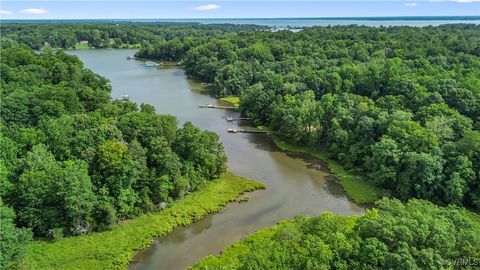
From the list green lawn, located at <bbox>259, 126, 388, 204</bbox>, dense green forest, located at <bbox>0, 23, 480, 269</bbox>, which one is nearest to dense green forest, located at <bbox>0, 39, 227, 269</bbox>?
dense green forest, located at <bbox>0, 23, 480, 269</bbox>

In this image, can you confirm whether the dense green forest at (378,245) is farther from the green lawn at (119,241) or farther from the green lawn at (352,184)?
the green lawn at (352,184)

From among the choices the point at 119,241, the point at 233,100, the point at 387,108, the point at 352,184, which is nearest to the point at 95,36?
the point at 233,100

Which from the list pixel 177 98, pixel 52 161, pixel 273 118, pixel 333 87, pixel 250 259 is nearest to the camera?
pixel 250 259

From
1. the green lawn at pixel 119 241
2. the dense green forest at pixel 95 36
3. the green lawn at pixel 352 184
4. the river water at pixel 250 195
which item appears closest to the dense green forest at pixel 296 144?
the green lawn at pixel 119 241

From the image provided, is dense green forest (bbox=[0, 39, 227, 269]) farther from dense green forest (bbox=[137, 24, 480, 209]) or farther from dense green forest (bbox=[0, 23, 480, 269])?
dense green forest (bbox=[137, 24, 480, 209])

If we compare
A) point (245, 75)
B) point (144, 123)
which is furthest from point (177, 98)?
point (144, 123)

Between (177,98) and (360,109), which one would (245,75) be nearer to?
(177,98)
